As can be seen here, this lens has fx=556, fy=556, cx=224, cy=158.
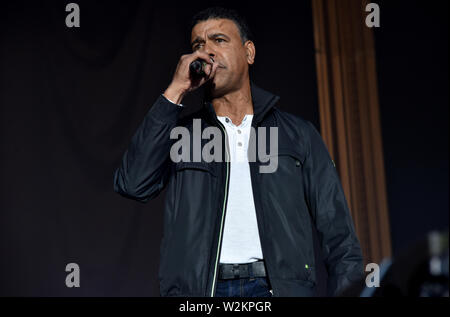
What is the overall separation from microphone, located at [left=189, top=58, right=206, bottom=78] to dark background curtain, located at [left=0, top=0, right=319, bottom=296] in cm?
168

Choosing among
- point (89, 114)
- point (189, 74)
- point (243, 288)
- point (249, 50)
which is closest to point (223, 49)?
point (249, 50)

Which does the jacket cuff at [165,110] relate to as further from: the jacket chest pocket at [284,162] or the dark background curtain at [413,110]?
the dark background curtain at [413,110]

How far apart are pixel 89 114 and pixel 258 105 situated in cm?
181

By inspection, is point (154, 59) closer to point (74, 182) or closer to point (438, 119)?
point (74, 182)

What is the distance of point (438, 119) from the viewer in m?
2.87

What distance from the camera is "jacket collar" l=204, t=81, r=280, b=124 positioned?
1.70 m

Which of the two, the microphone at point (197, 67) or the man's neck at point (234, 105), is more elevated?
the microphone at point (197, 67)

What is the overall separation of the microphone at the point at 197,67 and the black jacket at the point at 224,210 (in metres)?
0.13

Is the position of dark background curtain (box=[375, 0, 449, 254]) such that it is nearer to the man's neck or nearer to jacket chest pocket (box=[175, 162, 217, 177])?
the man's neck

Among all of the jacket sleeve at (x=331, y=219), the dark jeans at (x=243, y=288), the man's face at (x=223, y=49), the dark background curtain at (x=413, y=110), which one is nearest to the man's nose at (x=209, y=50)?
the man's face at (x=223, y=49)

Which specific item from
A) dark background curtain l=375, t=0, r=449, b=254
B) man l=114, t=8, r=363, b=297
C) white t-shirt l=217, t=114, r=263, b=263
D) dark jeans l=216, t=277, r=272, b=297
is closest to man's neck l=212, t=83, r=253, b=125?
man l=114, t=8, r=363, b=297

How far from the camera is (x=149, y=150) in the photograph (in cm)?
151

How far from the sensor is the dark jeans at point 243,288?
1.41 metres
